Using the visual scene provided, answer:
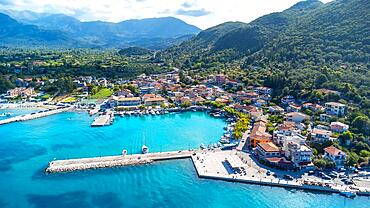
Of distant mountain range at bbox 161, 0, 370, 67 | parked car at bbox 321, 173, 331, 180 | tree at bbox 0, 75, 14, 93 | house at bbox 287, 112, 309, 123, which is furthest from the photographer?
tree at bbox 0, 75, 14, 93

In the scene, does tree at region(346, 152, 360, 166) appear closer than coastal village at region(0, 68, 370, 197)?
No

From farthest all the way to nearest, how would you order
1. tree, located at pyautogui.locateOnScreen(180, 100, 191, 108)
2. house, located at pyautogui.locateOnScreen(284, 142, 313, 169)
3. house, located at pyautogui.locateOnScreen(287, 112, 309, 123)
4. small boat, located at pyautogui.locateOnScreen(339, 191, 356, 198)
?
tree, located at pyautogui.locateOnScreen(180, 100, 191, 108) → house, located at pyautogui.locateOnScreen(287, 112, 309, 123) → house, located at pyautogui.locateOnScreen(284, 142, 313, 169) → small boat, located at pyautogui.locateOnScreen(339, 191, 356, 198)

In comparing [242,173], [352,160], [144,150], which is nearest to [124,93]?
[144,150]

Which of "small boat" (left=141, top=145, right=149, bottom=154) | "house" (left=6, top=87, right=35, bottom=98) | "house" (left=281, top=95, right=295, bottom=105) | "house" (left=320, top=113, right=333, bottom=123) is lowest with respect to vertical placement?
"small boat" (left=141, top=145, right=149, bottom=154)

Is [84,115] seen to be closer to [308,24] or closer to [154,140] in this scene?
[154,140]

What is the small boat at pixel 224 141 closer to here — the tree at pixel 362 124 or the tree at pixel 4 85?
the tree at pixel 362 124

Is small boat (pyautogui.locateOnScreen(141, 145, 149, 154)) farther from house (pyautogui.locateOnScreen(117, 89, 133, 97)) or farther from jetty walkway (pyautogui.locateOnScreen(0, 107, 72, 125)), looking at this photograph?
house (pyautogui.locateOnScreen(117, 89, 133, 97))

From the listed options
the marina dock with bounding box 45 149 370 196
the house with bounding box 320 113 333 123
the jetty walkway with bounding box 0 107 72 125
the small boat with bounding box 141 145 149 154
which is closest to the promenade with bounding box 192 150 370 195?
the marina dock with bounding box 45 149 370 196
